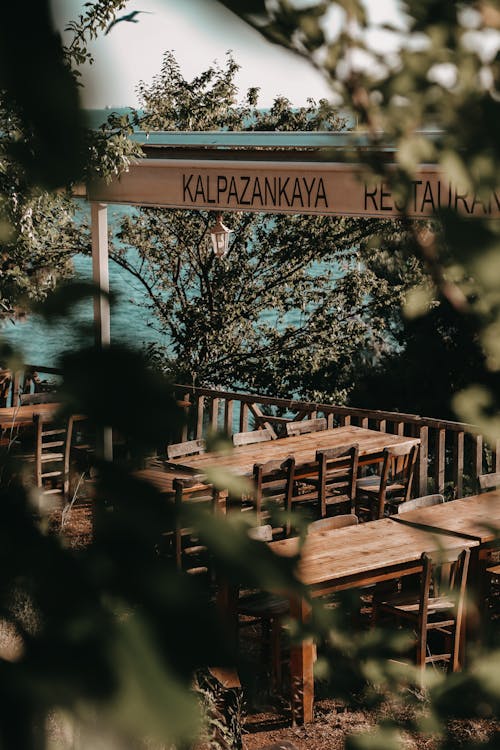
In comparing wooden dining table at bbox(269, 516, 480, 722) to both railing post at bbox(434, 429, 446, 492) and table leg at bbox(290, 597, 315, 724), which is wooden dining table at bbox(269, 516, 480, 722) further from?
railing post at bbox(434, 429, 446, 492)

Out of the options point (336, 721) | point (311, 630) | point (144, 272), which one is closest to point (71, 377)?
point (311, 630)

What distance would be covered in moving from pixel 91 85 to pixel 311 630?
410mm

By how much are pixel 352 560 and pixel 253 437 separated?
8.64 feet

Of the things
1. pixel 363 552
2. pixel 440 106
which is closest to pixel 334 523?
pixel 363 552

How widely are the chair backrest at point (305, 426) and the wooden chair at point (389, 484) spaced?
1.87 ft

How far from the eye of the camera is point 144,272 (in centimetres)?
1323

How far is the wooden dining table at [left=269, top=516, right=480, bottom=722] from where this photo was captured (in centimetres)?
412

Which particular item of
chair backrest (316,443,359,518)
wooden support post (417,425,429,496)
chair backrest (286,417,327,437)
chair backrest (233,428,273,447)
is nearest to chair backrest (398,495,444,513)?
chair backrest (316,443,359,518)

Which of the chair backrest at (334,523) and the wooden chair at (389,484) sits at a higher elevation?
the chair backrest at (334,523)

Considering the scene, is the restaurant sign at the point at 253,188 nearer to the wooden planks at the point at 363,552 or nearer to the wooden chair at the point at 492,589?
the wooden planks at the point at 363,552

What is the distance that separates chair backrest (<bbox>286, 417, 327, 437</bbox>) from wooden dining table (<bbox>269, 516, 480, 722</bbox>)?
2347 millimetres

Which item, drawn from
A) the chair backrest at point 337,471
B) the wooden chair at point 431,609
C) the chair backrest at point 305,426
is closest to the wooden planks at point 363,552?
the wooden chair at point 431,609

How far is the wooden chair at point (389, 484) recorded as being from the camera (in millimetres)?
6085

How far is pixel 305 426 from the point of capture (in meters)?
7.11
